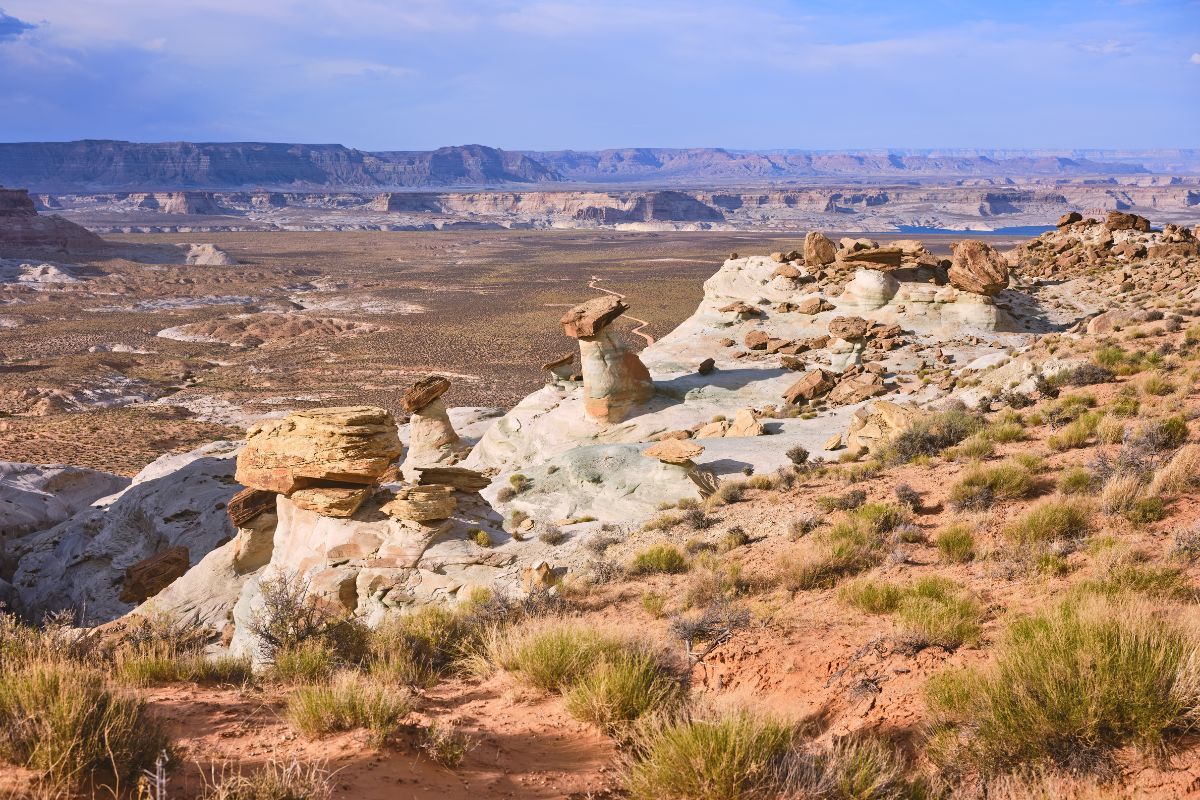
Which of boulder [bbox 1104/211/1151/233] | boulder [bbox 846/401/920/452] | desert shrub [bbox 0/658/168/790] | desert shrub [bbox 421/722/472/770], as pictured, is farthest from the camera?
boulder [bbox 1104/211/1151/233]

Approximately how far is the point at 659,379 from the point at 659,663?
58.1 feet

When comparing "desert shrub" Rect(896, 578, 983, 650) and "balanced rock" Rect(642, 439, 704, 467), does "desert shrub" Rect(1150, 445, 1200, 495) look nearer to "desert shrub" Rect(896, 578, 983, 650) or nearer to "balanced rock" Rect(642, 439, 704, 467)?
"desert shrub" Rect(896, 578, 983, 650)

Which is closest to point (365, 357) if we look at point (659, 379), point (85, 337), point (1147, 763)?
point (85, 337)

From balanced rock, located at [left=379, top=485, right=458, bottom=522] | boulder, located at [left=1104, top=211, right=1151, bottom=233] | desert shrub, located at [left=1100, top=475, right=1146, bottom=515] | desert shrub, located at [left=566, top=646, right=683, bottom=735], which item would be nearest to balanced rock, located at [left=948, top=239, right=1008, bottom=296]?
boulder, located at [left=1104, top=211, right=1151, bottom=233]

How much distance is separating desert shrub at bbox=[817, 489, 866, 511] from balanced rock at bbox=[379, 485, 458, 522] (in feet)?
18.0

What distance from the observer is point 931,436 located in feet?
43.3

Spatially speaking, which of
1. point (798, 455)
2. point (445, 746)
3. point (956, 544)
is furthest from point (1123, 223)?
point (445, 746)

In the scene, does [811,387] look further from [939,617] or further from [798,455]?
[939,617]

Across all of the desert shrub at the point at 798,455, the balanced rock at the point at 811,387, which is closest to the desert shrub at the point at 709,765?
the desert shrub at the point at 798,455

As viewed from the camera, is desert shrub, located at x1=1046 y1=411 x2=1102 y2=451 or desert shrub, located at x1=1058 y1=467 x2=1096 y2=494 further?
desert shrub, located at x1=1046 y1=411 x2=1102 y2=451

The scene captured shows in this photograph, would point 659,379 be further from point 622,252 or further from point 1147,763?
point 622,252

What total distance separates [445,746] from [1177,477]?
341 inches

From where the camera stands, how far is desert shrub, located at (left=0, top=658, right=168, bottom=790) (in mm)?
4344

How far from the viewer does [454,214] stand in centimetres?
19762
